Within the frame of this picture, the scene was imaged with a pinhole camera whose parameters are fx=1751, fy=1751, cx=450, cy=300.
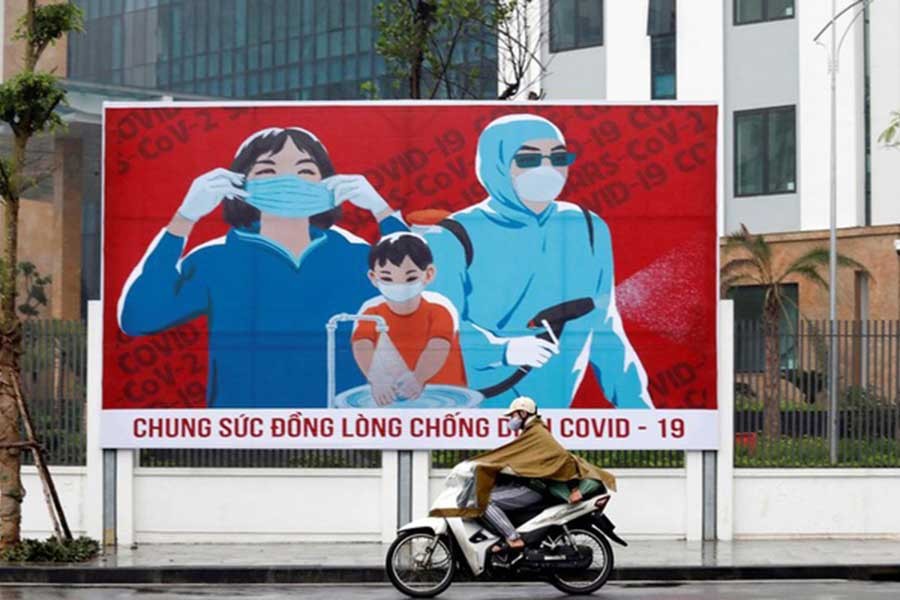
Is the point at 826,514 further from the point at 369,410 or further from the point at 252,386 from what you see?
the point at 252,386

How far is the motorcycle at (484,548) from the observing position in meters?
15.8

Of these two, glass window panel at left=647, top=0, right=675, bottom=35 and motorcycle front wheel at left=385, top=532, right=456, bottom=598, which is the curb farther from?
glass window panel at left=647, top=0, right=675, bottom=35

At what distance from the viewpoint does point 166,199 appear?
2008 centimetres

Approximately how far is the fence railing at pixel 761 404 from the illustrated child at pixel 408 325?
3.08 feet

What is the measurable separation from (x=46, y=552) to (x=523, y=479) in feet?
18.1

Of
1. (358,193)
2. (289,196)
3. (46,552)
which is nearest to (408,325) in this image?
(358,193)

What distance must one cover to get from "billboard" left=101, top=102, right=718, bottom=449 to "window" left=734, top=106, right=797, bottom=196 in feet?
75.8

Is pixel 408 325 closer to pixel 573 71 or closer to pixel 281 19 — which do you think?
pixel 573 71

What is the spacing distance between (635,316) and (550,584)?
13.6 feet

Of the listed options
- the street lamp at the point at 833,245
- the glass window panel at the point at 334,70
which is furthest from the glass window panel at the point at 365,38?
the street lamp at the point at 833,245

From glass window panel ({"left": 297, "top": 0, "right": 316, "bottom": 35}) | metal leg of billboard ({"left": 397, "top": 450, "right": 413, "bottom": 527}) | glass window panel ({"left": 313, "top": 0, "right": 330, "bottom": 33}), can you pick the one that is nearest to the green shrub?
metal leg of billboard ({"left": 397, "top": 450, "right": 413, "bottom": 527})

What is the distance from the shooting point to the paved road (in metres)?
15.7

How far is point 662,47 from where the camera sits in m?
45.7

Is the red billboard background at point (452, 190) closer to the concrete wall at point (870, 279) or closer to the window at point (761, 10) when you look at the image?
the concrete wall at point (870, 279)
